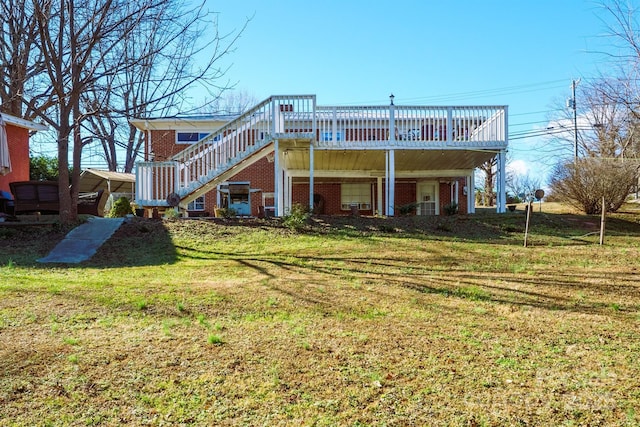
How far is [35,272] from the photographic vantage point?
248 inches

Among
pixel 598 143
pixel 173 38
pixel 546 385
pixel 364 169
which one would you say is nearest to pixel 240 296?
pixel 546 385

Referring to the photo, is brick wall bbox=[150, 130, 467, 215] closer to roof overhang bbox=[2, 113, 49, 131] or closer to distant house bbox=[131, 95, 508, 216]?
distant house bbox=[131, 95, 508, 216]

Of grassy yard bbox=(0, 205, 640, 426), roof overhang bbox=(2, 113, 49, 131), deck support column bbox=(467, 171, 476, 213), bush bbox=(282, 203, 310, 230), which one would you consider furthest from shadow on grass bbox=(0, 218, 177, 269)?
deck support column bbox=(467, 171, 476, 213)

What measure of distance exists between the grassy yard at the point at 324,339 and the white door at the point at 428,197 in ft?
35.8

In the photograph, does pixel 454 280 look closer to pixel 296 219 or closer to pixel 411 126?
pixel 296 219

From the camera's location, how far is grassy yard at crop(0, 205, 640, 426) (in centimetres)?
266

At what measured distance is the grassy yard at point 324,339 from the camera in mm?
2662

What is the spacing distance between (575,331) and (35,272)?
→ 666 cm

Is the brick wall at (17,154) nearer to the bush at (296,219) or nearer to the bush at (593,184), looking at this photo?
the bush at (296,219)

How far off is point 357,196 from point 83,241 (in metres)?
12.0

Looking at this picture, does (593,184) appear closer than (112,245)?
No

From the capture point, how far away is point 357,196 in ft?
61.7

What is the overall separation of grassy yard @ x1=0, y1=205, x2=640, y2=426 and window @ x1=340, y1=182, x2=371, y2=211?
11.2m

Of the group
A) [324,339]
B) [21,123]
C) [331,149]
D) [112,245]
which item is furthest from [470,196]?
[21,123]
